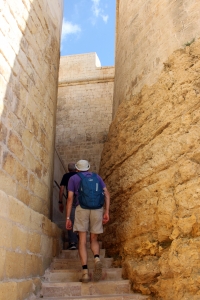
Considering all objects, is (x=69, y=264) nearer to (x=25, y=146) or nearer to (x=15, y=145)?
(x=25, y=146)

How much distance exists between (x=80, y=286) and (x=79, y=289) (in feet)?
0.12

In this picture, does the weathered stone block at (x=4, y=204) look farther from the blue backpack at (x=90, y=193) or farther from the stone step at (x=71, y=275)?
the stone step at (x=71, y=275)

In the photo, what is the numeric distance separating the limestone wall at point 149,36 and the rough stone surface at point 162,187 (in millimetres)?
255

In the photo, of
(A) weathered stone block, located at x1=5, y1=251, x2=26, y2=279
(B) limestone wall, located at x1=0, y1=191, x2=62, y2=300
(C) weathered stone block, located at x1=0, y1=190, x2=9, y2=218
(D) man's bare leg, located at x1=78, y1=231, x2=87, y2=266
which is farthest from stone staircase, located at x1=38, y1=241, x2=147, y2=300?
(C) weathered stone block, located at x1=0, y1=190, x2=9, y2=218

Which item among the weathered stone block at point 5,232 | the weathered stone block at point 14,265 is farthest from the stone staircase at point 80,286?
the weathered stone block at point 5,232

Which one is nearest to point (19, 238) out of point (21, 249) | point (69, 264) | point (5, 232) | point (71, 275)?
point (21, 249)

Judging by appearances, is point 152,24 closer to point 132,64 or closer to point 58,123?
point 132,64

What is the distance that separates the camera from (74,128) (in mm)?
13812

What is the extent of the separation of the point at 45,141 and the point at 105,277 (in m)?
2.10

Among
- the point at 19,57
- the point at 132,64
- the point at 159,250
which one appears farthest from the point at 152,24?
the point at 159,250

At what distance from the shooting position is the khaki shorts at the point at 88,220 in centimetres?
409

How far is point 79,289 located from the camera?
3.77 metres

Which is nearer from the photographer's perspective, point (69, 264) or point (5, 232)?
point (5, 232)

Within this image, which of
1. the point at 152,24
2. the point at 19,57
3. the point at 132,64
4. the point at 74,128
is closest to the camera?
the point at 19,57
